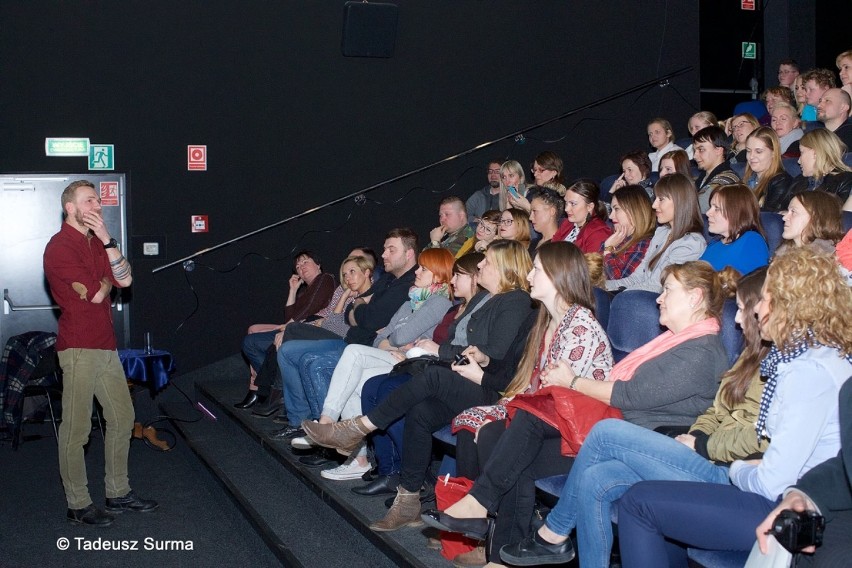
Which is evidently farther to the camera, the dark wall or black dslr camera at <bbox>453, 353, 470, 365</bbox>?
the dark wall

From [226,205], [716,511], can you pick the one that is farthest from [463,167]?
[716,511]

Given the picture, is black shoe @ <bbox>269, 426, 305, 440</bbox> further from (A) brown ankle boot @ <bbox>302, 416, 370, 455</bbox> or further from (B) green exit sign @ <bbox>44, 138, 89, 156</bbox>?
(B) green exit sign @ <bbox>44, 138, 89, 156</bbox>

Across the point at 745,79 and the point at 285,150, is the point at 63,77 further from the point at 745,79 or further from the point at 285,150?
the point at 745,79

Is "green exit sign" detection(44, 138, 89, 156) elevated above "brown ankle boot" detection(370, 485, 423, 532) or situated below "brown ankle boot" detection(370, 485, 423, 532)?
above

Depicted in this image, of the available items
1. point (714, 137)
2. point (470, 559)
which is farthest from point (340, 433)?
point (714, 137)

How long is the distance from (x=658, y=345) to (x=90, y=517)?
3.14 metres

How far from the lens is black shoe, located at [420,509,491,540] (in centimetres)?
322

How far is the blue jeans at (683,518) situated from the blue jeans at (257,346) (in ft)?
14.4

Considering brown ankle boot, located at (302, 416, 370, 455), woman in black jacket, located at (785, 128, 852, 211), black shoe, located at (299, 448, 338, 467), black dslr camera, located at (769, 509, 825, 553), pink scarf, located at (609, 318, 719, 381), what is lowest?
black shoe, located at (299, 448, 338, 467)

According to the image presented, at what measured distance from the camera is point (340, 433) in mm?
4180

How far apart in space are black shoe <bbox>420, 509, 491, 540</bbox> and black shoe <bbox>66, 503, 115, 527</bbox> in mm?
2287

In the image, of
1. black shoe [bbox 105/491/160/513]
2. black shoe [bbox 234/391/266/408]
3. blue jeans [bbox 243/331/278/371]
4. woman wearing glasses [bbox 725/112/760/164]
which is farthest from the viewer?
blue jeans [bbox 243/331/278/371]

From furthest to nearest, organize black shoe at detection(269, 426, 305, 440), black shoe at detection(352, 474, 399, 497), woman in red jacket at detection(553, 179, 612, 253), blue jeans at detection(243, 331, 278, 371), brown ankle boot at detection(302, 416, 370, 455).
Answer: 1. blue jeans at detection(243, 331, 278, 371)
2. black shoe at detection(269, 426, 305, 440)
3. woman in red jacket at detection(553, 179, 612, 253)
4. black shoe at detection(352, 474, 399, 497)
5. brown ankle boot at detection(302, 416, 370, 455)

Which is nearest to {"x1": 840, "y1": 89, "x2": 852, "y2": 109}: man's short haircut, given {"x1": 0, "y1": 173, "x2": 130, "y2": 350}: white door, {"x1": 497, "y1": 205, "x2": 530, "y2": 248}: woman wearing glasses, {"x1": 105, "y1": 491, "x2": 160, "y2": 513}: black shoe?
{"x1": 497, "y1": 205, "x2": 530, "y2": 248}: woman wearing glasses
